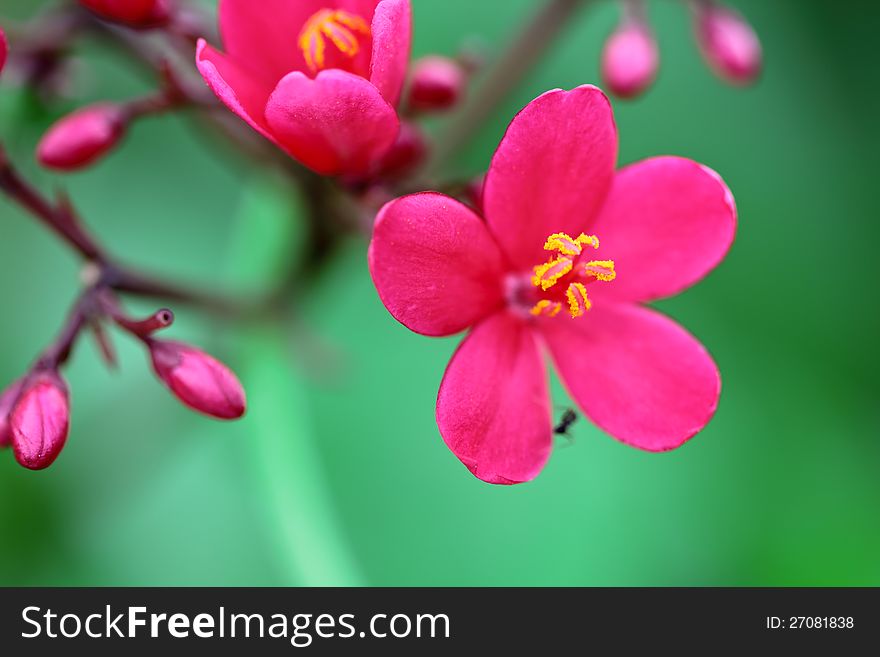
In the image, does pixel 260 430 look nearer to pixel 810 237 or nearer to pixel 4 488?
pixel 4 488

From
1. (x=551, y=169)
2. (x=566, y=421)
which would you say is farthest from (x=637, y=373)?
(x=551, y=169)

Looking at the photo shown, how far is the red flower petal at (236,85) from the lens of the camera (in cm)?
66

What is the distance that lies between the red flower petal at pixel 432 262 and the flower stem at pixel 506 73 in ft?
0.98

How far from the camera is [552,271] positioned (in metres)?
0.79

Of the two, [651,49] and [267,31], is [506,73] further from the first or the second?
[267,31]

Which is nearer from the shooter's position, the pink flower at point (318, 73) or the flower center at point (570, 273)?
the pink flower at point (318, 73)

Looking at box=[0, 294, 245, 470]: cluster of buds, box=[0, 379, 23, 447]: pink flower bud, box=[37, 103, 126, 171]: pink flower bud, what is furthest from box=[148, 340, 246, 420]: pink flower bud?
box=[37, 103, 126, 171]: pink flower bud

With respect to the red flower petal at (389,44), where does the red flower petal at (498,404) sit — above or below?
below

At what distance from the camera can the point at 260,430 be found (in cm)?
128

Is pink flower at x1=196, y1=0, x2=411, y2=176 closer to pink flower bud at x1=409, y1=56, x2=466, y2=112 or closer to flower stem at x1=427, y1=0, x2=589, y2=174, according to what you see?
pink flower bud at x1=409, y1=56, x2=466, y2=112

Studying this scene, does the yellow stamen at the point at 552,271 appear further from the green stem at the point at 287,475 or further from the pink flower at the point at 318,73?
the green stem at the point at 287,475

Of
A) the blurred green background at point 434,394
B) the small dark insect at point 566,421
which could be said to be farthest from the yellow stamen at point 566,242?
the blurred green background at point 434,394

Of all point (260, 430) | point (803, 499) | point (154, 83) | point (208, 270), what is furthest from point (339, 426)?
point (803, 499)

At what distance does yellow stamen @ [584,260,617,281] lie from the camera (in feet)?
2.56
